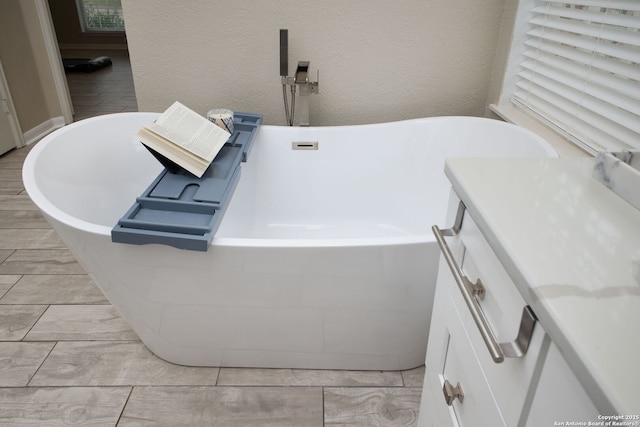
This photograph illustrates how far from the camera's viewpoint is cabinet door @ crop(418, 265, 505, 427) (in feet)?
2.44

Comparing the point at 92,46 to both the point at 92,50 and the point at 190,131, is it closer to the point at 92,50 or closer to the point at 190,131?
the point at 92,50

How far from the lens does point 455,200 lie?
2.85 feet


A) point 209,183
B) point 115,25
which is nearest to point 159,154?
point 209,183

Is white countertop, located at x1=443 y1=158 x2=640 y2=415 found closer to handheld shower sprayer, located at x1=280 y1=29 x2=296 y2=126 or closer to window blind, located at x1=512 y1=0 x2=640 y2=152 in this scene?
window blind, located at x1=512 y1=0 x2=640 y2=152

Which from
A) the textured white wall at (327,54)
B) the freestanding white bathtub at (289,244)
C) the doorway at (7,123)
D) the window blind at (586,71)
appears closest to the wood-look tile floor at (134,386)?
the freestanding white bathtub at (289,244)

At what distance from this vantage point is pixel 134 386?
4.88 feet

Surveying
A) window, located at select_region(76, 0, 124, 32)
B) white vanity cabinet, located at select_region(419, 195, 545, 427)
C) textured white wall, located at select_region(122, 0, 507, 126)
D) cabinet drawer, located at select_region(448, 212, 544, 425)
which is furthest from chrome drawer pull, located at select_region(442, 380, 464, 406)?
window, located at select_region(76, 0, 124, 32)

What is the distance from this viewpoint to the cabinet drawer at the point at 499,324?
600 mm

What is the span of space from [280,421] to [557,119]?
1.53m

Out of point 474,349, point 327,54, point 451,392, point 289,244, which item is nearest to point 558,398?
point 474,349

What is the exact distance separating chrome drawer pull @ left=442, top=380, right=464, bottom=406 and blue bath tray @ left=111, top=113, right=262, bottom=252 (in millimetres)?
676

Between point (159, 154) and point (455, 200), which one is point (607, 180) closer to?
point (455, 200)

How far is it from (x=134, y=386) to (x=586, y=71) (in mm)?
1873

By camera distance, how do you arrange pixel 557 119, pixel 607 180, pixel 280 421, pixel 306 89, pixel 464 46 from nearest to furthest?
pixel 607 180 < pixel 280 421 < pixel 557 119 < pixel 306 89 < pixel 464 46
